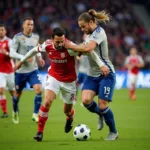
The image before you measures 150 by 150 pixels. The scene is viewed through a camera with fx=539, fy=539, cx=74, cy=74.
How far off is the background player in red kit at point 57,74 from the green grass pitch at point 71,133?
0.64 meters

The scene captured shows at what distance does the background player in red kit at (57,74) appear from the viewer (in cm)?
1016

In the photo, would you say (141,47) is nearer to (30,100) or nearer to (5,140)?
(30,100)

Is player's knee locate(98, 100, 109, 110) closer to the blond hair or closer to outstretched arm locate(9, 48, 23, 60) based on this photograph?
the blond hair

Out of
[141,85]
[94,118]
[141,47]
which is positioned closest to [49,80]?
[94,118]

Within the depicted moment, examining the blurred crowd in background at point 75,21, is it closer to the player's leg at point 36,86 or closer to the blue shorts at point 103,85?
the player's leg at point 36,86

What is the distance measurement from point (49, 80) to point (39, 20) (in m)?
21.8

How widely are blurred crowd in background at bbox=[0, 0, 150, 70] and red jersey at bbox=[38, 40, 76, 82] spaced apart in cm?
1881

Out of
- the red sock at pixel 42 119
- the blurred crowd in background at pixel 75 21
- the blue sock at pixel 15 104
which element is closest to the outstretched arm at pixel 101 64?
the red sock at pixel 42 119

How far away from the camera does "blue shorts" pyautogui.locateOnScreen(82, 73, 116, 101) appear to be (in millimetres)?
10422

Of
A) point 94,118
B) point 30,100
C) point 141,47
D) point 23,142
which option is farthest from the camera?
point 141,47

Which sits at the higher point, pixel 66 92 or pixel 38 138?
pixel 66 92

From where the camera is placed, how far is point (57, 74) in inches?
419

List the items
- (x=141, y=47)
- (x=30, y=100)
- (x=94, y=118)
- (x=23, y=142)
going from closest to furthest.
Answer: (x=23, y=142) → (x=94, y=118) → (x=30, y=100) → (x=141, y=47)

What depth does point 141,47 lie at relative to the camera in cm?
3331
